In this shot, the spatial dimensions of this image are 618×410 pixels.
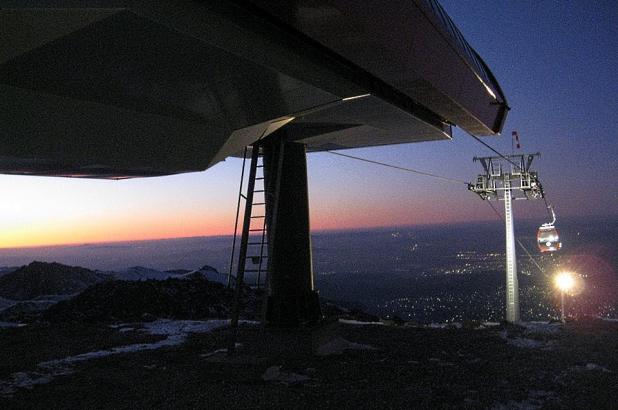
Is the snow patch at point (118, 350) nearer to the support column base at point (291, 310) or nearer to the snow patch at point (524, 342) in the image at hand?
the support column base at point (291, 310)

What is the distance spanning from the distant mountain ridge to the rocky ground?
22.6 meters

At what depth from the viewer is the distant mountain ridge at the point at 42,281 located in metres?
34.0

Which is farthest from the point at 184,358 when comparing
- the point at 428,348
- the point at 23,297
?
the point at 23,297

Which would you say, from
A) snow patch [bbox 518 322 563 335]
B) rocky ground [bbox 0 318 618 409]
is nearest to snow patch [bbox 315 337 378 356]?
rocky ground [bbox 0 318 618 409]

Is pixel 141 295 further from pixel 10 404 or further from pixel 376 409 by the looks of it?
pixel 376 409

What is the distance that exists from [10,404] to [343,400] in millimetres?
5253

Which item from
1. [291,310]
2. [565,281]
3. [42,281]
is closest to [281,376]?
[291,310]

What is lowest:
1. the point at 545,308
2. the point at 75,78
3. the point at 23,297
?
the point at 545,308

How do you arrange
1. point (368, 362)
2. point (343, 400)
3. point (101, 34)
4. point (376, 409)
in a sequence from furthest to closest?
point (368, 362) < point (343, 400) < point (376, 409) < point (101, 34)

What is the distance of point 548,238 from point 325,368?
26.5m

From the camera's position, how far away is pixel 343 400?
7441 millimetres

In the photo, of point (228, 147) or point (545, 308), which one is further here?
point (545, 308)

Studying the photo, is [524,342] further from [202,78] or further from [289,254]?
[202,78]

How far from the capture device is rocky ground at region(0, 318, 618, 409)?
7.49m
